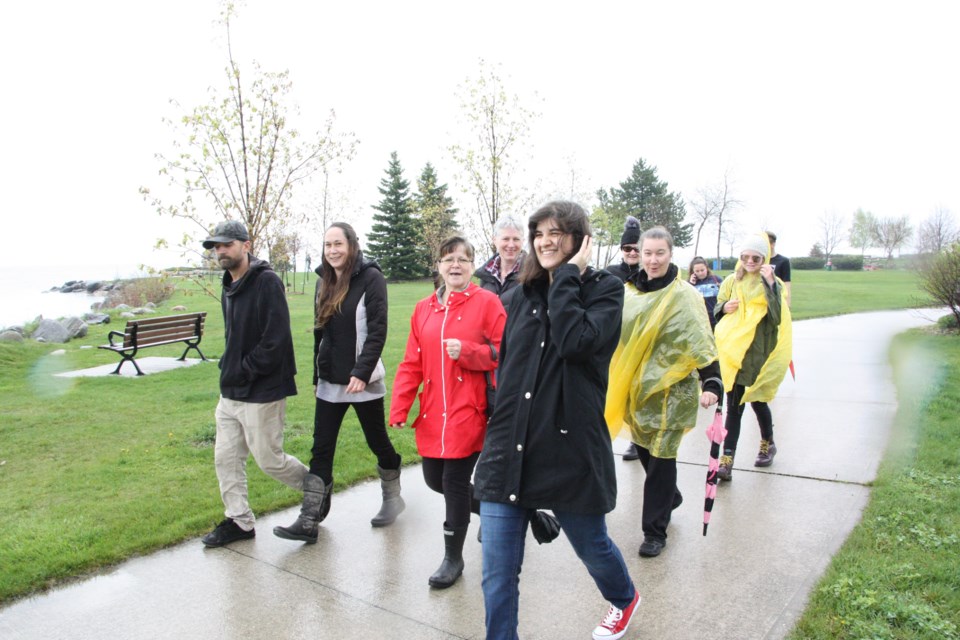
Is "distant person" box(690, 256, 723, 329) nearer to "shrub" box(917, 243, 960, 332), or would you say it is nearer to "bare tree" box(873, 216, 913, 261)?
"shrub" box(917, 243, 960, 332)

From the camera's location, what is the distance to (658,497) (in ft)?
13.1

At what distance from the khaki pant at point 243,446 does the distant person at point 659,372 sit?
2.03m

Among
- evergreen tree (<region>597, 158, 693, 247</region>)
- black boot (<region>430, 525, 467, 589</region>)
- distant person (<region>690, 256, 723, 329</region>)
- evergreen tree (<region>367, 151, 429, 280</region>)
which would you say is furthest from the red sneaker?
evergreen tree (<region>597, 158, 693, 247</region>)

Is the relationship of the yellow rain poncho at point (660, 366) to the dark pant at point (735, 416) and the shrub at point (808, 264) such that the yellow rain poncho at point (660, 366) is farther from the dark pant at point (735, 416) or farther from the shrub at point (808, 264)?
the shrub at point (808, 264)

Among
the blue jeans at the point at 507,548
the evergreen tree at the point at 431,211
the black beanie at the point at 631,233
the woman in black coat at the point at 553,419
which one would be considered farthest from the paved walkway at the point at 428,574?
the evergreen tree at the point at 431,211

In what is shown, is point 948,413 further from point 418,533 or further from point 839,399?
point 418,533

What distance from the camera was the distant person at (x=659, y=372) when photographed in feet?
12.8

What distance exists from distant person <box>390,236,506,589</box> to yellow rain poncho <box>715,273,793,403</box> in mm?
2462

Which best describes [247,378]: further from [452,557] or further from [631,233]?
[631,233]

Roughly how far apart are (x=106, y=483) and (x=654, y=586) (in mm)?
4116

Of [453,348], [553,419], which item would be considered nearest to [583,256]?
[553,419]

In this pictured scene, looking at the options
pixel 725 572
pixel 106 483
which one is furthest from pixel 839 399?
pixel 106 483

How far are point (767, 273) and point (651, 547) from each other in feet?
8.40

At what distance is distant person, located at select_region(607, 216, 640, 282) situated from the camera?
4.32 metres
